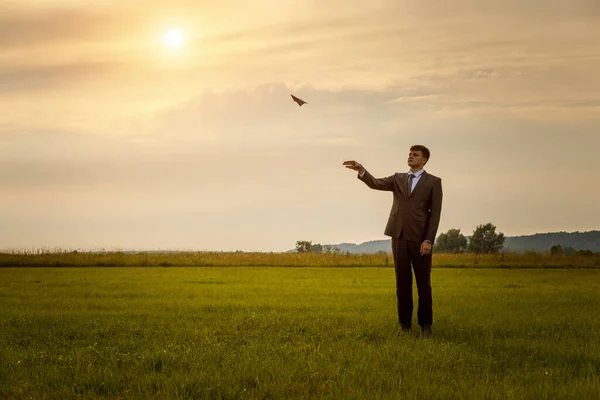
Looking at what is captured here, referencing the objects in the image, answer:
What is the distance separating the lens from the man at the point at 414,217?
36.4 feet

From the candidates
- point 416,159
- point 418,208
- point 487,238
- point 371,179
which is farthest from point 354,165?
point 487,238

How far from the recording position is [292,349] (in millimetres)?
9648

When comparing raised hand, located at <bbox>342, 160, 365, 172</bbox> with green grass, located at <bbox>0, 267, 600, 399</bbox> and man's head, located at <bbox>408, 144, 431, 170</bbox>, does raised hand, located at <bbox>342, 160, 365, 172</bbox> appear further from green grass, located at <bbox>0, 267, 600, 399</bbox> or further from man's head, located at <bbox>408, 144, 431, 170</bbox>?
green grass, located at <bbox>0, 267, 600, 399</bbox>

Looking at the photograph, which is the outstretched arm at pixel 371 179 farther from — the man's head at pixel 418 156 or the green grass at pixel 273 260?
the green grass at pixel 273 260

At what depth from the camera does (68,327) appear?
12625 mm

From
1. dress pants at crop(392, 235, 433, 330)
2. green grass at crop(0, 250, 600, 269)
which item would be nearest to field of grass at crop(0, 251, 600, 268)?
green grass at crop(0, 250, 600, 269)

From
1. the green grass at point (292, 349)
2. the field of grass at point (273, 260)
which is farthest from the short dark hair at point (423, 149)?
the field of grass at point (273, 260)

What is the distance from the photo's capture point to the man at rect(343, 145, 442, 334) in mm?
11086

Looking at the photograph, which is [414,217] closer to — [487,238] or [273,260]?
[273,260]

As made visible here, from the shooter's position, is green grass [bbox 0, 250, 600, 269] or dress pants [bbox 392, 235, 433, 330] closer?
dress pants [bbox 392, 235, 433, 330]

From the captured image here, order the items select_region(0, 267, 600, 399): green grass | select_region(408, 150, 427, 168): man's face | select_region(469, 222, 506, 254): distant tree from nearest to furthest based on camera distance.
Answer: select_region(0, 267, 600, 399): green grass < select_region(408, 150, 427, 168): man's face < select_region(469, 222, 506, 254): distant tree

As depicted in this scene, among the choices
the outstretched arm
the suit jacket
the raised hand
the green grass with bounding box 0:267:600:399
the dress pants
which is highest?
the raised hand

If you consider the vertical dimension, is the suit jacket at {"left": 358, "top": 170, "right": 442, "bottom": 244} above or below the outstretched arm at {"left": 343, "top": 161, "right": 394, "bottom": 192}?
below

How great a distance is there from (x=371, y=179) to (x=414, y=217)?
95 centimetres
